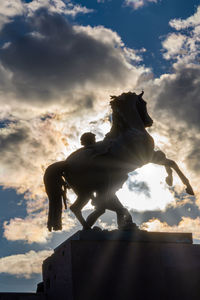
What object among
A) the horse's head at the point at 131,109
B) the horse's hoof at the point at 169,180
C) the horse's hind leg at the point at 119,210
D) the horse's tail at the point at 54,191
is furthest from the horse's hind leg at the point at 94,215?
the horse's head at the point at 131,109

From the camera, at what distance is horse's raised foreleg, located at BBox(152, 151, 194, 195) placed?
8961 mm

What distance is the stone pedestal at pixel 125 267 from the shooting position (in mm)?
7039

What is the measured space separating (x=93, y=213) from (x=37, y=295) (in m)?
2.02

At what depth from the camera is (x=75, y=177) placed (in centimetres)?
831

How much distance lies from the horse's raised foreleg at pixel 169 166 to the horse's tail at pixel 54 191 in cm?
211

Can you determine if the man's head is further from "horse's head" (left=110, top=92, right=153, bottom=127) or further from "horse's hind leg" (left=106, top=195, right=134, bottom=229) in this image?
"horse's hind leg" (left=106, top=195, right=134, bottom=229)

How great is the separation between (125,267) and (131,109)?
3670 mm

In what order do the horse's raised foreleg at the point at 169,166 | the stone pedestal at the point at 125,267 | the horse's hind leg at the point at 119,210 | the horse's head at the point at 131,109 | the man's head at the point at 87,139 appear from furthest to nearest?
the horse's head at the point at 131,109, the horse's raised foreleg at the point at 169,166, the man's head at the point at 87,139, the horse's hind leg at the point at 119,210, the stone pedestal at the point at 125,267

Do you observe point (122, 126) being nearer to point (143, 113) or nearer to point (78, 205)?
point (143, 113)

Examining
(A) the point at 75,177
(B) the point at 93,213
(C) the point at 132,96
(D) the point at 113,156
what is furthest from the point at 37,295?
(C) the point at 132,96

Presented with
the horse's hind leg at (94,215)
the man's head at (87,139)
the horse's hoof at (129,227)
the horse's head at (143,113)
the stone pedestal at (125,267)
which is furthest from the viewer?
the horse's head at (143,113)

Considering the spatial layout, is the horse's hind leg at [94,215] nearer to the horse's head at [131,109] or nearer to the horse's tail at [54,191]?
the horse's tail at [54,191]

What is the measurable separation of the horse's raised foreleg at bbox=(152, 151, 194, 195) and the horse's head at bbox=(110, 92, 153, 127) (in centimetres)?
91

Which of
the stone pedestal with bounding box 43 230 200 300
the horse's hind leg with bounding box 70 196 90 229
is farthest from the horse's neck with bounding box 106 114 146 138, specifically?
the stone pedestal with bounding box 43 230 200 300
